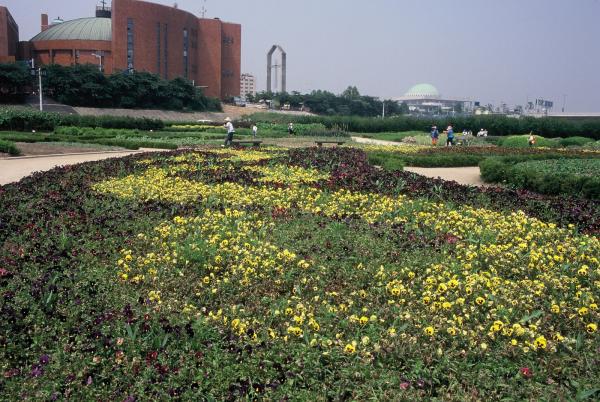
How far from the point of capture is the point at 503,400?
8.80 feet

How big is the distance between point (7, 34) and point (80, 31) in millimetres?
9869

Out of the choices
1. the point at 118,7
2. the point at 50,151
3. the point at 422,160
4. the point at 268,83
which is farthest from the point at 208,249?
the point at 268,83

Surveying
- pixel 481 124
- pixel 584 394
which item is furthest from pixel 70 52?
pixel 584 394

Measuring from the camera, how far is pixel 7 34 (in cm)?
5362

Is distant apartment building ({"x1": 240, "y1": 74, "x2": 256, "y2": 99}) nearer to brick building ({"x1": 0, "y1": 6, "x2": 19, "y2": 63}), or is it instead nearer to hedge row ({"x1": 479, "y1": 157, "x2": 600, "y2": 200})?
brick building ({"x1": 0, "y1": 6, "x2": 19, "y2": 63})

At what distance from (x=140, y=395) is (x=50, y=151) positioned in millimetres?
14843

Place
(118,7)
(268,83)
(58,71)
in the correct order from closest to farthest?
1. (58,71)
2. (118,7)
3. (268,83)

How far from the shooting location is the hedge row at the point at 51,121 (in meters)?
24.6

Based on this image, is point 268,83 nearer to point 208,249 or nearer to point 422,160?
point 422,160

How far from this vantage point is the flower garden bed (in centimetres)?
286

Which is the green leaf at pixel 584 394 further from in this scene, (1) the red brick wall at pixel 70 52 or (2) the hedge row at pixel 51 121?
(1) the red brick wall at pixel 70 52

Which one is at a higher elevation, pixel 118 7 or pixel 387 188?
pixel 118 7

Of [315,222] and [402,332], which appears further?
[315,222]

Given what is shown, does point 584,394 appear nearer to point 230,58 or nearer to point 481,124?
point 481,124
